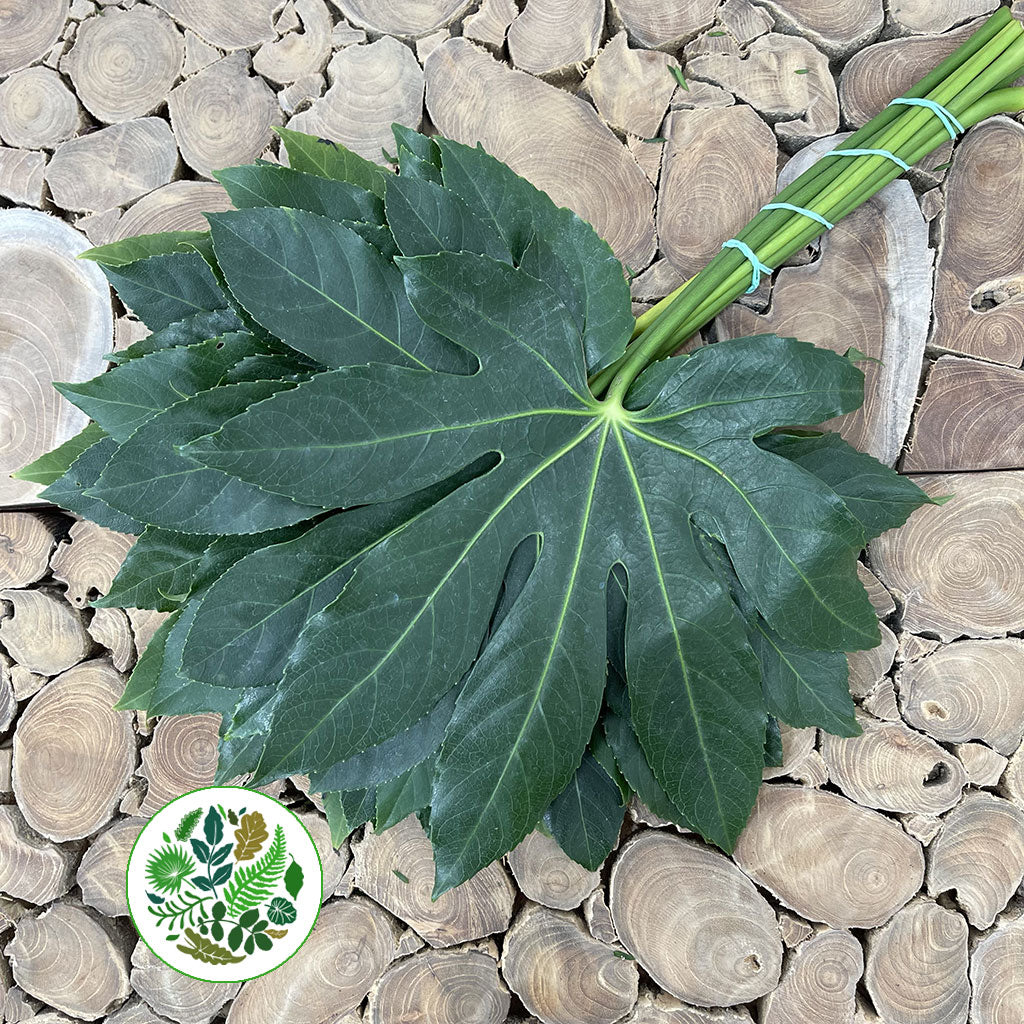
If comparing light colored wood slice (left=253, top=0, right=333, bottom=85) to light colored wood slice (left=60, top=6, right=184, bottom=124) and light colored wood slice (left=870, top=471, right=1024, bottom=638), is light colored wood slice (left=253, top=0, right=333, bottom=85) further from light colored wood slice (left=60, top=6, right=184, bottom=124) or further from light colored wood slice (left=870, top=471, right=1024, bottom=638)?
light colored wood slice (left=870, top=471, right=1024, bottom=638)

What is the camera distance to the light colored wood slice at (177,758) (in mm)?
968

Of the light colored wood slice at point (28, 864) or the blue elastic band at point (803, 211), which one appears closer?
the blue elastic band at point (803, 211)

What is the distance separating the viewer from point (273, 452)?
2.03 ft

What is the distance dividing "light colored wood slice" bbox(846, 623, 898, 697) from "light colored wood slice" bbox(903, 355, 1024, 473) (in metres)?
0.21

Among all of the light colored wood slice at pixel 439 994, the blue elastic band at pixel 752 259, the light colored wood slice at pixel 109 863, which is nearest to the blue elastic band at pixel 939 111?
the blue elastic band at pixel 752 259

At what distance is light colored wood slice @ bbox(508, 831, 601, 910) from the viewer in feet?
3.10

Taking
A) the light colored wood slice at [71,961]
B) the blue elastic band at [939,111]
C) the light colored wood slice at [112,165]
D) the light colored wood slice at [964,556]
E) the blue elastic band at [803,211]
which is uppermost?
the blue elastic band at [939,111]

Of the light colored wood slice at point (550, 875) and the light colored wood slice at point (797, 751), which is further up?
the light colored wood slice at point (797, 751)

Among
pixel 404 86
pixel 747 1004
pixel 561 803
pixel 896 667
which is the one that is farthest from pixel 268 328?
pixel 747 1004

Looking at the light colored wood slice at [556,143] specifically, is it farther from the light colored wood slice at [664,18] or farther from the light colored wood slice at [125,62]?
the light colored wood slice at [125,62]

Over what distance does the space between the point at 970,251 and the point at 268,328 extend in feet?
2.55

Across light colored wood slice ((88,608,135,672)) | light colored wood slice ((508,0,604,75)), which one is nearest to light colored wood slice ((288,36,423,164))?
light colored wood slice ((508,0,604,75))

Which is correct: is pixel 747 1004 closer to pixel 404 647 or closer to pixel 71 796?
pixel 404 647

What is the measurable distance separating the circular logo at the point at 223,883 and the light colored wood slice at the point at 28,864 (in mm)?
85
